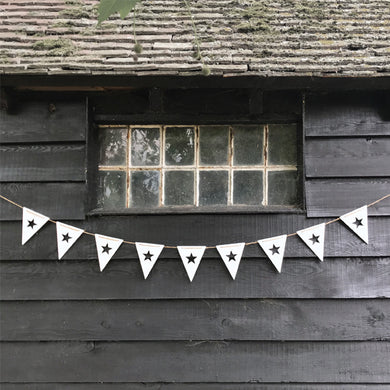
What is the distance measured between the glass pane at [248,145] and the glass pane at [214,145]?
0.07 m

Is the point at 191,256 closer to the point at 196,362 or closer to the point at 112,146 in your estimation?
the point at 196,362

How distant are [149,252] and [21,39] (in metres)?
1.51

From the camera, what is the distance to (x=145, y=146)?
2.43 m

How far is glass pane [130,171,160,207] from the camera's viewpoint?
2416 millimetres

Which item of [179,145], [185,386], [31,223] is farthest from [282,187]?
[31,223]

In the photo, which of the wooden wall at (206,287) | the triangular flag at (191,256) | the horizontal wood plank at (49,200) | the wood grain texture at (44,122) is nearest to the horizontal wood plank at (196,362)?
the wooden wall at (206,287)

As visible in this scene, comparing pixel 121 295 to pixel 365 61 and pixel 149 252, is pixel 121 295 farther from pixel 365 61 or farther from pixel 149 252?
pixel 365 61

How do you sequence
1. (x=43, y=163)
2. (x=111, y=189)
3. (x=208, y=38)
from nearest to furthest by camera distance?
(x=208, y=38), (x=43, y=163), (x=111, y=189)

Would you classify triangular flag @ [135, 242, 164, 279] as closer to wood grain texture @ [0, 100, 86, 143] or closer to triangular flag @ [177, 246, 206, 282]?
triangular flag @ [177, 246, 206, 282]

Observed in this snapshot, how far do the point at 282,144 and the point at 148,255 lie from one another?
3.68 feet

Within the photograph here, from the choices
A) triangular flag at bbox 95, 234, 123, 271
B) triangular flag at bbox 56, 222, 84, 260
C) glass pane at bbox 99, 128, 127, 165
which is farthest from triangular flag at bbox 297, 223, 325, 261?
triangular flag at bbox 56, 222, 84, 260

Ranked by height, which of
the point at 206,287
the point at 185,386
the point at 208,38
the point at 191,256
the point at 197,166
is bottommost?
the point at 185,386

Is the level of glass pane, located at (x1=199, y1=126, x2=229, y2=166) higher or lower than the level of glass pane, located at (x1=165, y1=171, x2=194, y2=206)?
higher

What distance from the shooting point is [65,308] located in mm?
2289
